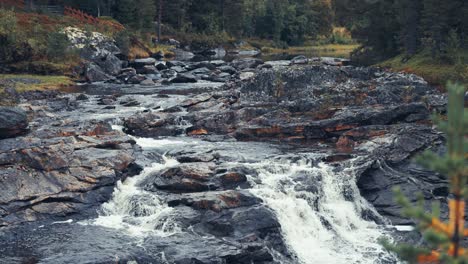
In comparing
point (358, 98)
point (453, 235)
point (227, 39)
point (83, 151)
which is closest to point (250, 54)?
point (227, 39)

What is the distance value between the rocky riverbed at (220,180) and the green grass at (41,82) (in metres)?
9.27

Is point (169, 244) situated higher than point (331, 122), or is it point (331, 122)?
point (331, 122)

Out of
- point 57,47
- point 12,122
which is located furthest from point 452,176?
point 57,47

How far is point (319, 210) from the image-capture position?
90.0ft

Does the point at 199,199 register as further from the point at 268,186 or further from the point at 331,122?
the point at 331,122

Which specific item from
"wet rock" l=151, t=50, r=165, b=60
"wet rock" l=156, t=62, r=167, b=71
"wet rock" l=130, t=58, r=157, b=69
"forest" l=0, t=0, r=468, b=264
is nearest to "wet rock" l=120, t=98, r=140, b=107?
"forest" l=0, t=0, r=468, b=264

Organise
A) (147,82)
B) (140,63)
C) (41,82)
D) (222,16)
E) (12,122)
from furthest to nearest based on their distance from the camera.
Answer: (222,16), (140,63), (147,82), (41,82), (12,122)

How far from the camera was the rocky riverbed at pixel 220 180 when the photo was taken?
2338cm

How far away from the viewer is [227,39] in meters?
116

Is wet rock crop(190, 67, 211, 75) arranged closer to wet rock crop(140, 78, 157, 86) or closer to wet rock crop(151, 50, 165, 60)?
wet rock crop(140, 78, 157, 86)

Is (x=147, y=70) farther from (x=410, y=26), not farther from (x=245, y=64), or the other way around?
(x=410, y=26)

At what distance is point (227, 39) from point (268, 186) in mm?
91201

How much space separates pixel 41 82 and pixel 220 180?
32.4 meters

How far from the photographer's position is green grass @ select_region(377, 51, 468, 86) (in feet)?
151
